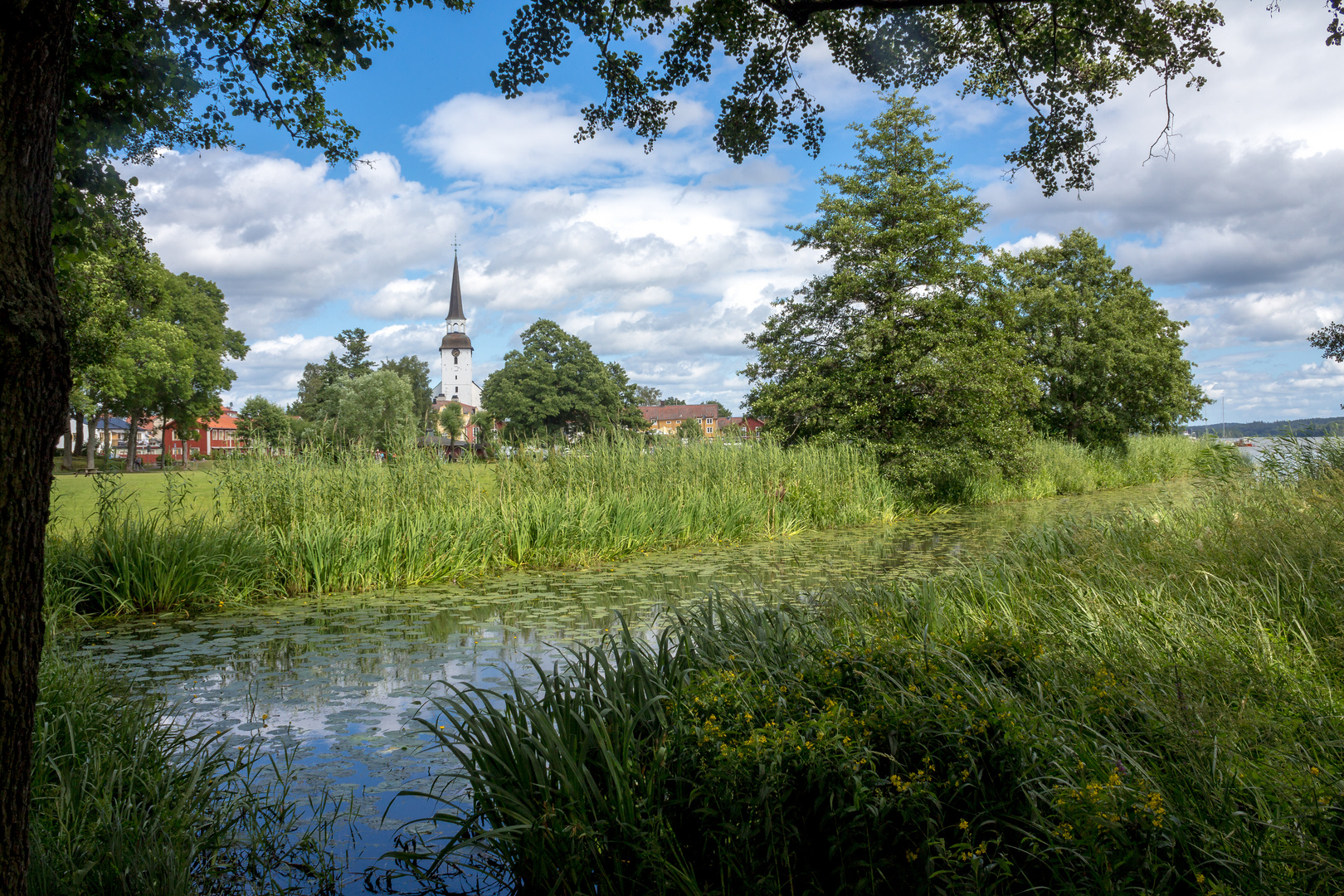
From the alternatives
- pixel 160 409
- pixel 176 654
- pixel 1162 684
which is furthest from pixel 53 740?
pixel 160 409

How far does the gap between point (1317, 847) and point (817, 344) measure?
55.5ft

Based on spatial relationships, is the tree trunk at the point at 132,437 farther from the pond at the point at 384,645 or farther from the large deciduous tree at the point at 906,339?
the pond at the point at 384,645

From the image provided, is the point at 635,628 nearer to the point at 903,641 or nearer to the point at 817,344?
the point at 903,641

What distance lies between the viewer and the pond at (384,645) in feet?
13.1

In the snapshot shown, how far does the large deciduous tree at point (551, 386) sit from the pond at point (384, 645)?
4395cm

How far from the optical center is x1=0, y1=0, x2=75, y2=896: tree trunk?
179cm

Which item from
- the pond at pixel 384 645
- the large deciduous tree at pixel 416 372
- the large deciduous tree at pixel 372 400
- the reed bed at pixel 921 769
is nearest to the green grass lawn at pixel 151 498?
the pond at pixel 384 645

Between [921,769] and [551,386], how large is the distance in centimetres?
5300

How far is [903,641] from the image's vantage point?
11.9ft

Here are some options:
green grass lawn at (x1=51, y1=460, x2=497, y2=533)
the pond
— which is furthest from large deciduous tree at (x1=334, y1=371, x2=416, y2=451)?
the pond

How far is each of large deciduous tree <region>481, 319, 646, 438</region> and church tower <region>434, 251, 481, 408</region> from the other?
50.0m

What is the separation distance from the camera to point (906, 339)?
16.9 meters

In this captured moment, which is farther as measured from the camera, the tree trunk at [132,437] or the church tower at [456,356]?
the church tower at [456,356]

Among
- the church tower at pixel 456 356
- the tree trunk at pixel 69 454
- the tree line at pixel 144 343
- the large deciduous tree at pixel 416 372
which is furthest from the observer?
the church tower at pixel 456 356
